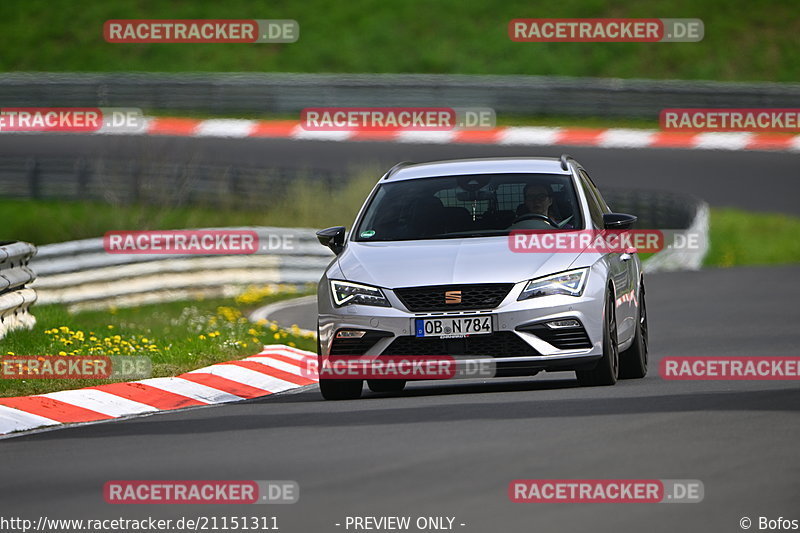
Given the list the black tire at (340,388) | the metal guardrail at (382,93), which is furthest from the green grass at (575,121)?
the black tire at (340,388)

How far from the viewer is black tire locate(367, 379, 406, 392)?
1239 cm

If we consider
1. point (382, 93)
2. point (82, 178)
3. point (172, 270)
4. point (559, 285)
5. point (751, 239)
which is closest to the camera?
point (559, 285)

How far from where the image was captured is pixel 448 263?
11305 mm

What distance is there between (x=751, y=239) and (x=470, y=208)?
1641 centimetres

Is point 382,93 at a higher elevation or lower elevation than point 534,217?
higher

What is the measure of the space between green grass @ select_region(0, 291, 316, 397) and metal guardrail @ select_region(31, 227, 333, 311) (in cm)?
324

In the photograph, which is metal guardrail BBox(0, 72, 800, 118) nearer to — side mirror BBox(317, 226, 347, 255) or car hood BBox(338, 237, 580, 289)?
side mirror BBox(317, 226, 347, 255)

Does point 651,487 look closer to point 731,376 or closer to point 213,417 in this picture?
point 213,417

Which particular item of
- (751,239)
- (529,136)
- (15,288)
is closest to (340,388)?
(15,288)

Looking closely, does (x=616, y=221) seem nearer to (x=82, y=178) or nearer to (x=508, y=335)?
(x=508, y=335)

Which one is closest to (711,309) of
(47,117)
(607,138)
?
(607,138)

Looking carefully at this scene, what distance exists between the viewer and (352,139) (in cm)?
3791

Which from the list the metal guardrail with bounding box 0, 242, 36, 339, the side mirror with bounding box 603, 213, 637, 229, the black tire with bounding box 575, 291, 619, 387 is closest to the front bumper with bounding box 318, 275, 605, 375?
the black tire with bounding box 575, 291, 619, 387

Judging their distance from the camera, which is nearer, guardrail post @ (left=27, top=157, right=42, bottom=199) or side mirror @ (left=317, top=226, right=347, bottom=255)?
side mirror @ (left=317, top=226, right=347, bottom=255)
